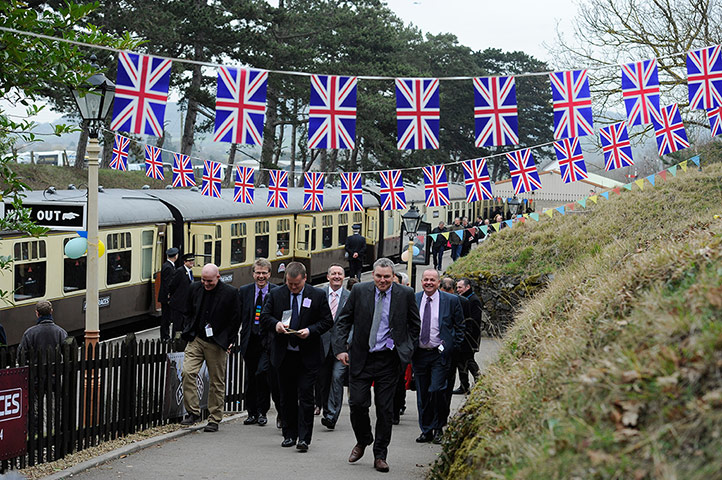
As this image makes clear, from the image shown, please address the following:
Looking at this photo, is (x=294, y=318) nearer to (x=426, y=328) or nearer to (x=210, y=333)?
(x=210, y=333)

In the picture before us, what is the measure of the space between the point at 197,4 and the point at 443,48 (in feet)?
149

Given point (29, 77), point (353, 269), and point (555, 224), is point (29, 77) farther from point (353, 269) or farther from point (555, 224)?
point (353, 269)

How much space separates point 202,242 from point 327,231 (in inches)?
363

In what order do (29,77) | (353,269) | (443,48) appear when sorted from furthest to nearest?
1. (443,48)
2. (353,269)
3. (29,77)

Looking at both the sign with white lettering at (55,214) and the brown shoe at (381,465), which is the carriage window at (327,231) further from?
the brown shoe at (381,465)

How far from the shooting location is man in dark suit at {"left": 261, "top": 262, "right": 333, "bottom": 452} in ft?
27.6

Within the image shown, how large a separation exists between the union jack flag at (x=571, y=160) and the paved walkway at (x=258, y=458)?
31.0 feet

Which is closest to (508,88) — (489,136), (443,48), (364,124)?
(489,136)

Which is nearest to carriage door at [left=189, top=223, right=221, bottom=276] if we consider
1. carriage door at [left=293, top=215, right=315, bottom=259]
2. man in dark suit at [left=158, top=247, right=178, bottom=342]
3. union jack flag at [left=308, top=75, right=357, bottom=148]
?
man in dark suit at [left=158, top=247, right=178, bottom=342]

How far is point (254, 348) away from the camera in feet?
33.0

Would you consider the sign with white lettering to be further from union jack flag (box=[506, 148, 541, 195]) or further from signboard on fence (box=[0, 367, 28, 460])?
union jack flag (box=[506, 148, 541, 195])

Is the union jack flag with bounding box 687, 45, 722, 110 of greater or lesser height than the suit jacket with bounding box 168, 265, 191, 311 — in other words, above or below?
above

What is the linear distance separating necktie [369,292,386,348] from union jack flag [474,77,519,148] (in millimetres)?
6992

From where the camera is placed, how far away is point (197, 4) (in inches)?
1320
